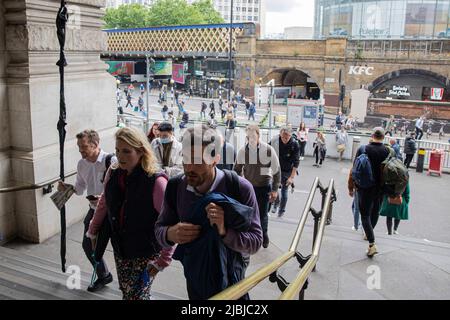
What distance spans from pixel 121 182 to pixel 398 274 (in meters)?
3.62

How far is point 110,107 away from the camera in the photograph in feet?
22.9

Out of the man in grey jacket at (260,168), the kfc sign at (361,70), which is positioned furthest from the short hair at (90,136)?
the kfc sign at (361,70)

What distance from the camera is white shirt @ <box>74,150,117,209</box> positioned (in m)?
4.33

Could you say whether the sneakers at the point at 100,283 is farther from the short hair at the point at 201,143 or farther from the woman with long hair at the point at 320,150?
the woman with long hair at the point at 320,150

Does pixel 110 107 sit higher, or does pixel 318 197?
pixel 110 107

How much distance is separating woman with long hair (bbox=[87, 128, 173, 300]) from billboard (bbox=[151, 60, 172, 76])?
37.2 meters

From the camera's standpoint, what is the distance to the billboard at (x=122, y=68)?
50594mm

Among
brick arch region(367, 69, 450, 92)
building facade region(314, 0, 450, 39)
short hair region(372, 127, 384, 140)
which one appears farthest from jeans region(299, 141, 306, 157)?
building facade region(314, 0, 450, 39)

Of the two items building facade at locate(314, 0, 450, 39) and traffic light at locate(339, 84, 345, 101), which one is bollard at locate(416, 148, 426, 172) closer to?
traffic light at locate(339, 84, 345, 101)

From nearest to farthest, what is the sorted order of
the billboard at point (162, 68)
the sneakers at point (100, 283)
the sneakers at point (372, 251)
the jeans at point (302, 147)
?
1. the sneakers at point (100, 283)
2. the sneakers at point (372, 251)
3. the jeans at point (302, 147)
4. the billboard at point (162, 68)

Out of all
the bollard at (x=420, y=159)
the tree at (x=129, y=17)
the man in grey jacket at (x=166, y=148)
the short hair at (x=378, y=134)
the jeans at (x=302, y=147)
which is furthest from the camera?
the tree at (x=129, y=17)

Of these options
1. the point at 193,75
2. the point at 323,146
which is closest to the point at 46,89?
the point at 323,146

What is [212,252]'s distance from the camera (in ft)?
8.24
